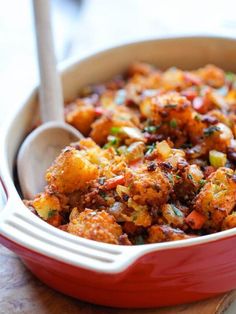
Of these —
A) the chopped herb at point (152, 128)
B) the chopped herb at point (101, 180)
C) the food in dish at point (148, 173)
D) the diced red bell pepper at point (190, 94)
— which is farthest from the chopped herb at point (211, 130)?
the chopped herb at point (101, 180)

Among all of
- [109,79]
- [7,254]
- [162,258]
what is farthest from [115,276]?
[109,79]

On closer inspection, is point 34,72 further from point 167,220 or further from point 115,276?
point 115,276

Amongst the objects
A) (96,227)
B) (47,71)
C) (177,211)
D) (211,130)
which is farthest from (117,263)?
(47,71)

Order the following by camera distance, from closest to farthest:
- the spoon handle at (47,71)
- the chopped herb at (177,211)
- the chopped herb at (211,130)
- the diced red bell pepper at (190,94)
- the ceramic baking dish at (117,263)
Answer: the ceramic baking dish at (117,263)
the chopped herb at (177,211)
the chopped herb at (211,130)
the spoon handle at (47,71)
the diced red bell pepper at (190,94)

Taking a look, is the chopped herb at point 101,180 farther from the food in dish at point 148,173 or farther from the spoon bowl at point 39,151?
the spoon bowl at point 39,151

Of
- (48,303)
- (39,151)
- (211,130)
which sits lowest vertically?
(48,303)

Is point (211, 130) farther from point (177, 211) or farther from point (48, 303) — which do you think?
point (48, 303)

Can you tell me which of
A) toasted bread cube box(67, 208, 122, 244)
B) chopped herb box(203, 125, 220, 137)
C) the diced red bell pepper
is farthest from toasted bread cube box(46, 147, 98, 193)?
the diced red bell pepper

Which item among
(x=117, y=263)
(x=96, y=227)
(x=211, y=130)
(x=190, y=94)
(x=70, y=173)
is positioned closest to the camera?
(x=117, y=263)
